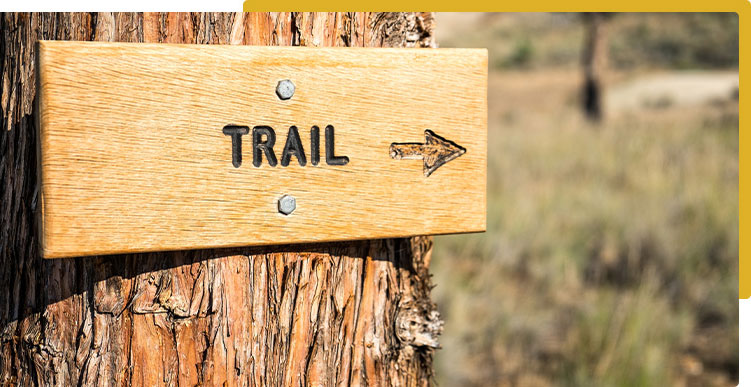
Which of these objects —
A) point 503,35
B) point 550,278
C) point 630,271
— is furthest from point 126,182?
point 503,35

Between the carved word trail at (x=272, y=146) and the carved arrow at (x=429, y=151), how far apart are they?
0.10 m

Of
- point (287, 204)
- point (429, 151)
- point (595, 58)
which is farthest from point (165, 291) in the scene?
point (595, 58)

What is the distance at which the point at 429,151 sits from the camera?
3.67ft

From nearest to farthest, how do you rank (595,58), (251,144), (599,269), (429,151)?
(251,144), (429,151), (599,269), (595,58)

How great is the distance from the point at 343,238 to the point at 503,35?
40034 mm

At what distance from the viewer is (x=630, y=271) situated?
4.47m

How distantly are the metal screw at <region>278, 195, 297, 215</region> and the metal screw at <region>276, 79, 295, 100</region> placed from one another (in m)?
0.15

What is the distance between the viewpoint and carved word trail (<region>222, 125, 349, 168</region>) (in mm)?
1002

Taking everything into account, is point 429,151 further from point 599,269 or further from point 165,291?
point 599,269

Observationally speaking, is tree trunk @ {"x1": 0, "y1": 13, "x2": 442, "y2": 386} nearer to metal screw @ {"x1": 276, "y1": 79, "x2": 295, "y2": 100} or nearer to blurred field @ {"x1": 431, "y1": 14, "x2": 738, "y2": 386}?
metal screw @ {"x1": 276, "y1": 79, "x2": 295, "y2": 100}

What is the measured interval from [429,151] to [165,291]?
472 millimetres

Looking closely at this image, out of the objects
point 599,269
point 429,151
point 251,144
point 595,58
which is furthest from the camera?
point 595,58

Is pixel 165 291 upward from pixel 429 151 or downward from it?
downward

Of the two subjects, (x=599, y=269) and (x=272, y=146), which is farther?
(x=599, y=269)
